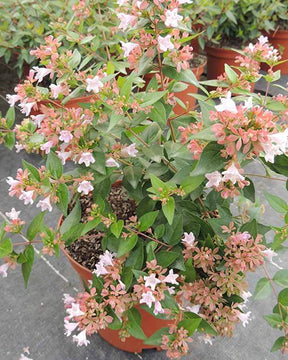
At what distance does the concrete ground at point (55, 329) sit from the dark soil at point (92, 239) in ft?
1.22

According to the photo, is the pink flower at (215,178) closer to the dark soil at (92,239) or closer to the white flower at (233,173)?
the white flower at (233,173)

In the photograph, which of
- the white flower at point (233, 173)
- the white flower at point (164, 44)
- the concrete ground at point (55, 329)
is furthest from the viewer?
the concrete ground at point (55, 329)

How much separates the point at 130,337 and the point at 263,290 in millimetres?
560

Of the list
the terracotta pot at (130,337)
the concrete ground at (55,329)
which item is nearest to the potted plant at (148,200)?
the terracotta pot at (130,337)

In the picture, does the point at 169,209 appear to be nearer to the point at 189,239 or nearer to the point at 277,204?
the point at 189,239

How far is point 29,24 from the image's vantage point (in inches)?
86.5

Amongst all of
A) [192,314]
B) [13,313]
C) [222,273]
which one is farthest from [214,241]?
Answer: [13,313]

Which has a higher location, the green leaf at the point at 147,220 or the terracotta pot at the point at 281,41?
the green leaf at the point at 147,220

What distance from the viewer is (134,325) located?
0.93 m

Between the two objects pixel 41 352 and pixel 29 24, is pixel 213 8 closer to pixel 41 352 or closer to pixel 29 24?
pixel 29 24

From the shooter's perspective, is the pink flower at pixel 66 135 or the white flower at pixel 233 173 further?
the pink flower at pixel 66 135

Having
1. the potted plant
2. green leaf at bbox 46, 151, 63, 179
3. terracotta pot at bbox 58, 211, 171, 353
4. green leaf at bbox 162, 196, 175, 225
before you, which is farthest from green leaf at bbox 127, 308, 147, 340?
green leaf at bbox 46, 151, 63, 179

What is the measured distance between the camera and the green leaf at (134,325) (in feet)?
3.01

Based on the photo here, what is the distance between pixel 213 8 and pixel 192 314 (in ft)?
7.12
